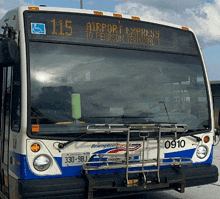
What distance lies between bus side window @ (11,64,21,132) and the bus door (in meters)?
0.19

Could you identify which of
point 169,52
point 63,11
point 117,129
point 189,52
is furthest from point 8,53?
point 189,52

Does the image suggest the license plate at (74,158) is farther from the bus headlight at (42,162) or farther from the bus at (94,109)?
the bus headlight at (42,162)

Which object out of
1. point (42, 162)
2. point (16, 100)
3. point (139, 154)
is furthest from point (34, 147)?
point (139, 154)

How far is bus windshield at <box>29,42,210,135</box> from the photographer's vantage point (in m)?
4.94

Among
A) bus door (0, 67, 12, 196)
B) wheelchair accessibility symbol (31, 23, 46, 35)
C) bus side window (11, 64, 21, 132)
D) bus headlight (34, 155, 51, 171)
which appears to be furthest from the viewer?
bus door (0, 67, 12, 196)

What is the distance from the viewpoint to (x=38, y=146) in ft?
15.7

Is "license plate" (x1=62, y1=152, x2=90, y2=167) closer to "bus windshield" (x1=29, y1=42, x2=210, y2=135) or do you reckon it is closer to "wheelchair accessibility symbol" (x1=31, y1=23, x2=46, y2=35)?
"bus windshield" (x1=29, y1=42, x2=210, y2=135)

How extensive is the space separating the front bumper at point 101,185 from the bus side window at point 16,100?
754 millimetres

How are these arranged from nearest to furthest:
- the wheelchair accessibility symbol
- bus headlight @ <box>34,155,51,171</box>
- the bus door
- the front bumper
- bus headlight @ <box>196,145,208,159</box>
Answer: the front bumper < bus headlight @ <box>34,155,51,171</box> < the wheelchair accessibility symbol < the bus door < bus headlight @ <box>196,145,208,159</box>

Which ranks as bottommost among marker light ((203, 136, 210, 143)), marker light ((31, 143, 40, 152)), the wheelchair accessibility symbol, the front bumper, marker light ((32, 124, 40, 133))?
the front bumper

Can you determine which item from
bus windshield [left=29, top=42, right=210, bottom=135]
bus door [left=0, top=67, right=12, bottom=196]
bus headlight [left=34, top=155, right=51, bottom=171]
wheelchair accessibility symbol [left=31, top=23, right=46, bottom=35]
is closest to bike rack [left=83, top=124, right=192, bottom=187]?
bus windshield [left=29, top=42, right=210, bottom=135]

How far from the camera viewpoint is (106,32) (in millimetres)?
5488

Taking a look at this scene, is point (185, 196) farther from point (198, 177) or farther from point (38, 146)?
point (38, 146)

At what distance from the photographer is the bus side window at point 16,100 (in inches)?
193
